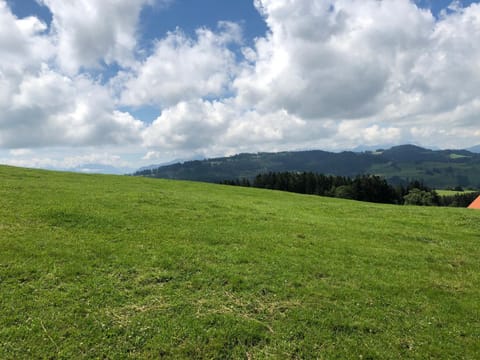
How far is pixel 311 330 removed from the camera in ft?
26.5

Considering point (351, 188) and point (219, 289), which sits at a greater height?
point (219, 289)

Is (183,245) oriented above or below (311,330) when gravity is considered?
above

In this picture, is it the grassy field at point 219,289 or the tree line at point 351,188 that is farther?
the tree line at point 351,188

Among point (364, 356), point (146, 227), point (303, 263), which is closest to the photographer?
point (364, 356)

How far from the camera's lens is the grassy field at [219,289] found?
7.36 metres

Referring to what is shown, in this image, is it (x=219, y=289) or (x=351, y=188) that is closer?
(x=219, y=289)

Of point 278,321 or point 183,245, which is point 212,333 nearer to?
point 278,321

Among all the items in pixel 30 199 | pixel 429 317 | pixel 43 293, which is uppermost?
pixel 30 199

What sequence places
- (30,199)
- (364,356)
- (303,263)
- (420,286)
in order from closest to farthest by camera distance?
(364,356) < (420,286) < (303,263) < (30,199)

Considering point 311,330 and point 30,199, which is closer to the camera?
point 311,330

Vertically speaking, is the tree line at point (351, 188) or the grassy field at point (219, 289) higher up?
the grassy field at point (219, 289)

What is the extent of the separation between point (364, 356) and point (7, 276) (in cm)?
1109

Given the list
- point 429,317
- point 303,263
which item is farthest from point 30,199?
point 429,317

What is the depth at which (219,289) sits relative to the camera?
32.0 ft
